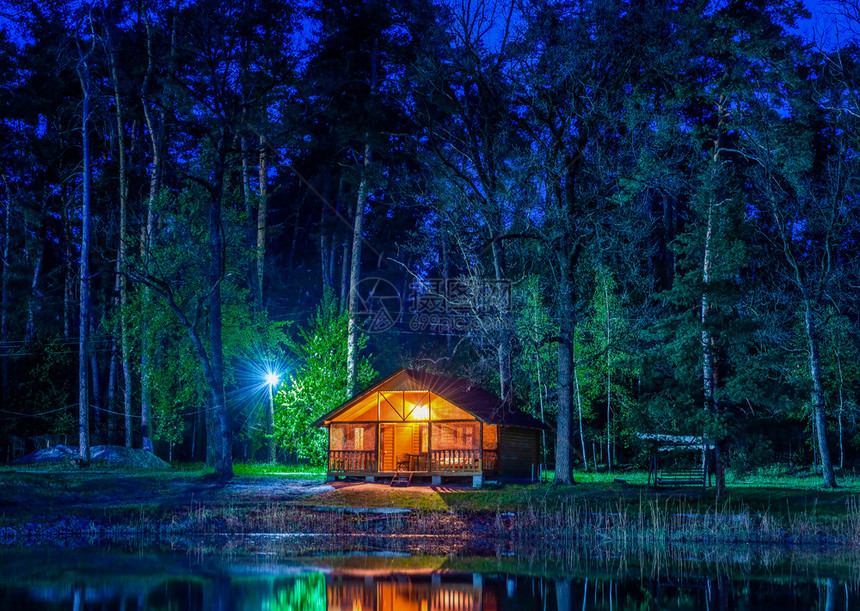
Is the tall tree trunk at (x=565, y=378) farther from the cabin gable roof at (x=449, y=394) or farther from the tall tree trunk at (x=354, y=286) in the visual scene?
the tall tree trunk at (x=354, y=286)

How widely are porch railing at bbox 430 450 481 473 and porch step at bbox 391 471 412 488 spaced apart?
98 centimetres

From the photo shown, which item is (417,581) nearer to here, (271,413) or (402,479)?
(402,479)

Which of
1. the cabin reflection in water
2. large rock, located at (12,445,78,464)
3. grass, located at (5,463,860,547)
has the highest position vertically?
large rock, located at (12,445,78,464)

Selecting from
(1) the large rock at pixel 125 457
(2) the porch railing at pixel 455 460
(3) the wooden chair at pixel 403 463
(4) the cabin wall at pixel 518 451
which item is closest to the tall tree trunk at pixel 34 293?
(1) the large rock at pixel 125 457

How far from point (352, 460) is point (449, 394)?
15.4 feet

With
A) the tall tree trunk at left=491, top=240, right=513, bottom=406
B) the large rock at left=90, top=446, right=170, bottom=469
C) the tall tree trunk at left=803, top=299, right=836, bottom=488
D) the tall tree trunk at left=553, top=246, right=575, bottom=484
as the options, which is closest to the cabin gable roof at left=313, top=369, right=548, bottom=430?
the tall tree trunk at left=491, top=240, right=513, bottom=406

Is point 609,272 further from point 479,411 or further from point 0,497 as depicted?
point 0,497

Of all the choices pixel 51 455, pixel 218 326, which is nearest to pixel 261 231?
pixel 218 326

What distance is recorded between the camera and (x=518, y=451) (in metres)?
38.0

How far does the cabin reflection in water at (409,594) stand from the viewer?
53.1 feet

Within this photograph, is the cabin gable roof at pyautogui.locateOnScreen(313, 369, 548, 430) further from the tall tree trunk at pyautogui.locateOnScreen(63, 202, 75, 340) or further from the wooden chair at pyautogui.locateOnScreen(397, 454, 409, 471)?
the tall tree trunk at pyautogui.locateOnScreen(63, 202, 75, 340)

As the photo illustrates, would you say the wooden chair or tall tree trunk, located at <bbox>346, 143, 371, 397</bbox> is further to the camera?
tall tree trunk, located at <bbox>346, 143, 371, 397</bbox>

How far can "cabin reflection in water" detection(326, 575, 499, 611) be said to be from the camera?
16172 millimetres

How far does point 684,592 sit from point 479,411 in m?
17.2
